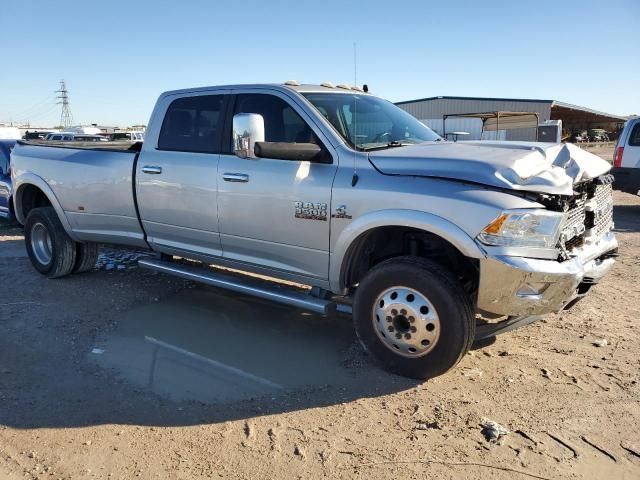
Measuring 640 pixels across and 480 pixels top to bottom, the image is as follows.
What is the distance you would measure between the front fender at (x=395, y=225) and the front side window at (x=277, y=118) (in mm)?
811

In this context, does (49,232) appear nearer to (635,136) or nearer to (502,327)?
(502,327)

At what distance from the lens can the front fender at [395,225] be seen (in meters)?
3.49

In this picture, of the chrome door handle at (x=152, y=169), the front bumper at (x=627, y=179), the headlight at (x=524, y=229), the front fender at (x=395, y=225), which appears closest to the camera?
the headlight at (x=524, y=229)

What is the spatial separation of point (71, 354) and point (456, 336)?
9.64 ft

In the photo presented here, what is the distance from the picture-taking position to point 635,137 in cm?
1141

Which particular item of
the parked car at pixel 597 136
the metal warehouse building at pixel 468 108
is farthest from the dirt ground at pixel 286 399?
the parked car at pixel 597 136

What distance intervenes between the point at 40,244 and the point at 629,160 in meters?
10.9

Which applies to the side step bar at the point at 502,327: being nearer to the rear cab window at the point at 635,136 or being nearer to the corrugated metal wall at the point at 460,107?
the rear cab window at the point at 635,136

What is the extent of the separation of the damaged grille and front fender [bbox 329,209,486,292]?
640 millimetres

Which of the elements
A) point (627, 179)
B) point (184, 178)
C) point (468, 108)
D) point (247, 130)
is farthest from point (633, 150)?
point (468, 108)

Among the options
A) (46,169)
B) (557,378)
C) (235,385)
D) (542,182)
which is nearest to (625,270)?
(557,378)

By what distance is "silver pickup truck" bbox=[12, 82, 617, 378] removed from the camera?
348 centimetres

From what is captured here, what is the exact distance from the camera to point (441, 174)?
3643 millimetres

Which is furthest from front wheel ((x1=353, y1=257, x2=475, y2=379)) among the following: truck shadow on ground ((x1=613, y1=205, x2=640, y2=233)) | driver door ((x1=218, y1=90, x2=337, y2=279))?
truck shadow on ground ((x1=613, y1=205, x2=640, y2=233))
